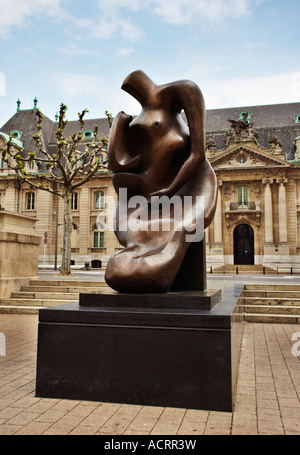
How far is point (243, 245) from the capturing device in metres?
42.7

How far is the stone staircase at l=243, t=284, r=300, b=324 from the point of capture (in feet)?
30.8

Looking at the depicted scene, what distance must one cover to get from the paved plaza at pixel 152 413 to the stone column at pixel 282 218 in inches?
1442

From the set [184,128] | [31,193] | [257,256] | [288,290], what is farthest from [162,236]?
[31,193]

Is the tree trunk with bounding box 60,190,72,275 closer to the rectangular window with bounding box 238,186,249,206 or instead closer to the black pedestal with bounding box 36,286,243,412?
the black pedestal with bounding box 36,286,243,412

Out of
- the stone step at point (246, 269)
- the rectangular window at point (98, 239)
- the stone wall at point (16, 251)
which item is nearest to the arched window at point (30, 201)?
the rectangular window at point (98, 239)

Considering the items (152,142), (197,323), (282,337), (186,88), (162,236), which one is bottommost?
(282,337)

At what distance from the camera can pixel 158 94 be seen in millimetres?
5461

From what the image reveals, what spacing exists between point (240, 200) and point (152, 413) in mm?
41225

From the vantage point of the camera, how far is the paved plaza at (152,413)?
10.3 feet
